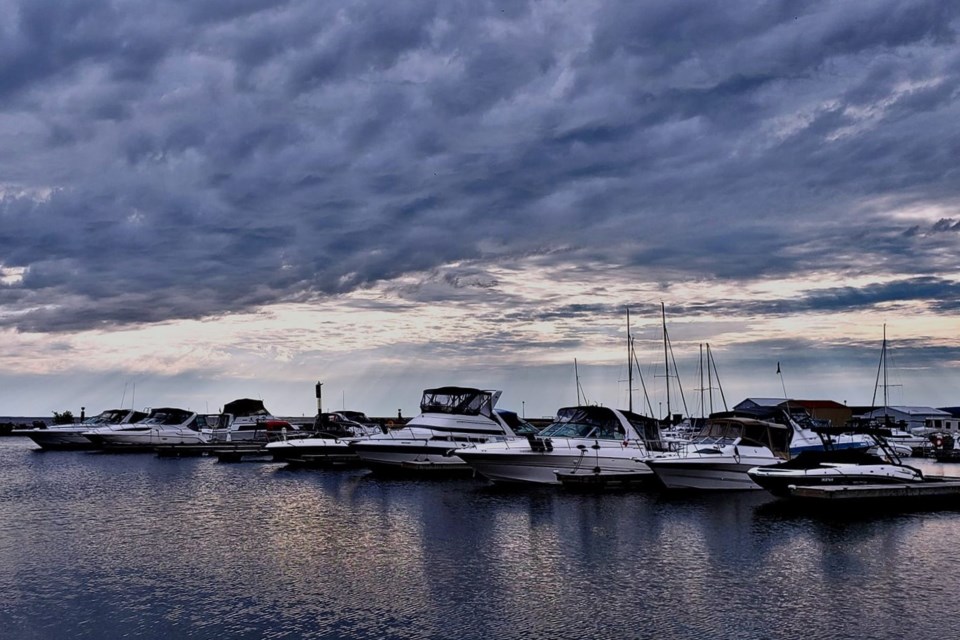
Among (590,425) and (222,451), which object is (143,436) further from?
(590,425)

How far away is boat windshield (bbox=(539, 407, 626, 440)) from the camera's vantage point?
1667 inches

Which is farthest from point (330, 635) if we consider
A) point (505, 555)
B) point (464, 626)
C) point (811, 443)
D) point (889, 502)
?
point (811, 443)

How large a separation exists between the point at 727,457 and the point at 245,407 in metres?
82.2

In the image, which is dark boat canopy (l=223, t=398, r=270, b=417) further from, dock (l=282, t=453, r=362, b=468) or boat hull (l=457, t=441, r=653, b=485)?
boat hull (l=457, t=441, r=653, b=485)

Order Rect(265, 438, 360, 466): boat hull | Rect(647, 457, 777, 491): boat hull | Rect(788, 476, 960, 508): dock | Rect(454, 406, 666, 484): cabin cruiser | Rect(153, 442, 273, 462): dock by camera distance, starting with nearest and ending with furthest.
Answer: Rect(788, 476, 960, 508): dock < Rect(647, 457, 777, 491): boat hull < Rect(454, 406, 666, 484): cabin cruiser < Rect(265, 438, 360, 466): boat hull < Rect(153, 442, 273, 462): dock

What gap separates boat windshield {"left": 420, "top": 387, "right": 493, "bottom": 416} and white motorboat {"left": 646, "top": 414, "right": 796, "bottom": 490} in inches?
575

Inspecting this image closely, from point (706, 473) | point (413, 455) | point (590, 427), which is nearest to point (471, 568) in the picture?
point (706, 473)

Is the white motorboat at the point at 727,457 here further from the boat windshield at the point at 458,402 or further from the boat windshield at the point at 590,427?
the boat windshield at the point at 458,402

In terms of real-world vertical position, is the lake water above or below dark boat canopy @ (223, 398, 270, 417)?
below

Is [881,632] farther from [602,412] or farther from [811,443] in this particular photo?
[811,443]

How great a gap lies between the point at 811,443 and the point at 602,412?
14648 mm

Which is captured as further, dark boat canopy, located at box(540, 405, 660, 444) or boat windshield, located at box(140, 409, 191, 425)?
boat windshield, located at box(140, 409, 191, 425)

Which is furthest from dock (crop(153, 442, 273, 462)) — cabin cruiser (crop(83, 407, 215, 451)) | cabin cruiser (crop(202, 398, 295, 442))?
cabin cruiser (crop(202, 398, 295, 442))

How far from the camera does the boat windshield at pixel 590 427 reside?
42344 millimetres
